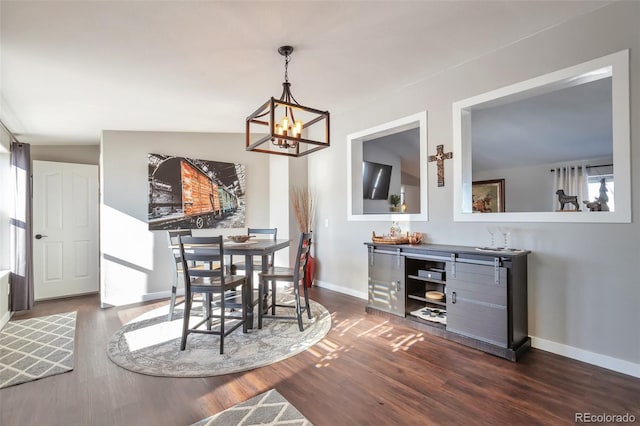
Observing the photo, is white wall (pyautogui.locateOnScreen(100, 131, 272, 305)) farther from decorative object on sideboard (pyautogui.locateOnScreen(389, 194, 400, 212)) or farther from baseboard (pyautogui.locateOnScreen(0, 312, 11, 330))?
decorative object on sideboard (pyautogui.locateOnScreen(389, 194, 400, 212))

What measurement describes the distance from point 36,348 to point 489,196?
8264mm

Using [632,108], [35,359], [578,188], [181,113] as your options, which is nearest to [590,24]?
[632,108]

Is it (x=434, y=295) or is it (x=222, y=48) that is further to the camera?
(x=434, y=295)

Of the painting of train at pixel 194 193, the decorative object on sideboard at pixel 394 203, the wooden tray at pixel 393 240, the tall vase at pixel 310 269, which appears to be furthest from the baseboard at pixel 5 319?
the decorative object on sideboard at pixel 394 203

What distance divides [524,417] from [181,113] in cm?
451

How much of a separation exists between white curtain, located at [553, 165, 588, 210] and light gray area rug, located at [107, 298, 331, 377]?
561 centimetres

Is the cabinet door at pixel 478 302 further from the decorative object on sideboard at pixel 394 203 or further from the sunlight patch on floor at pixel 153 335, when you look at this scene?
the decorative object on sideboard at pixel 394 203

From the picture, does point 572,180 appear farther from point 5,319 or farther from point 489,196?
point 5,319

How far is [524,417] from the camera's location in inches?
69.9

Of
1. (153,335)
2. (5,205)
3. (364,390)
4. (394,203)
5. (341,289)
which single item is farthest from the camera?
(394,203)

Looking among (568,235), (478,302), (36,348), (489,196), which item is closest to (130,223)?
(36,348)

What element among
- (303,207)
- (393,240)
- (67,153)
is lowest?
(393,240)

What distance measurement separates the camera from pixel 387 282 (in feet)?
11.4

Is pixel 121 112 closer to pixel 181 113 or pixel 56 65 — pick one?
pixel 181 113
